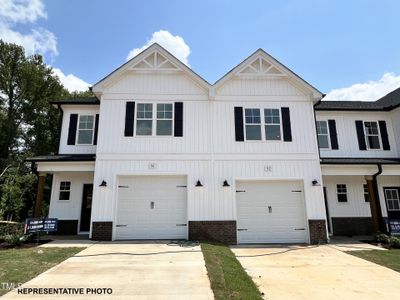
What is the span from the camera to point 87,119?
43.5 ft

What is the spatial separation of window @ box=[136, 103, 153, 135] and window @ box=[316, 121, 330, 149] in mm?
8679

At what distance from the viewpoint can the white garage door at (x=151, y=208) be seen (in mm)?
10820

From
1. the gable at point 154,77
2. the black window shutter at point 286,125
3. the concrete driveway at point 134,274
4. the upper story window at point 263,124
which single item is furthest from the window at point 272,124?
the concrete driveway at point 134,274

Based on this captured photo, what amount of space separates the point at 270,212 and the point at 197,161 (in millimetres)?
3802

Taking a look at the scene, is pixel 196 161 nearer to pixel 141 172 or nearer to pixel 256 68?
pixel 141 172

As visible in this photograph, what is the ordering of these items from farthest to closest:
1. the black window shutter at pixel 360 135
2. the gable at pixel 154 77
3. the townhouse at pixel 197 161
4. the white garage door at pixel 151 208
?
the black window shutter at pixel 360 135, the gable at pixel 154 77, the townhouse at pixel 197 161, the white garage door at pixel 151 208

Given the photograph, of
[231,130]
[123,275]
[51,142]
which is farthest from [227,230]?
[51,142]

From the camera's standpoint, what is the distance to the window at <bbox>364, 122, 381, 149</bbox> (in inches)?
555

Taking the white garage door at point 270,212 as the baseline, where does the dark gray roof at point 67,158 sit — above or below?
above

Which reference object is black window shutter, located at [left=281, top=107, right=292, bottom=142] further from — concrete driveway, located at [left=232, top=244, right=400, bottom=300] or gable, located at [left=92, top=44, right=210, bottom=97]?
concrete driveway, located at [left=232, top=244, right=400, bottom=300]

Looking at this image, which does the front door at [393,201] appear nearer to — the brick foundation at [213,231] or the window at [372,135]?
the window at [372,135]

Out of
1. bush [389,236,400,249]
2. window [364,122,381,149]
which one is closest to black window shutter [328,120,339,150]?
window [364,122,381,149]

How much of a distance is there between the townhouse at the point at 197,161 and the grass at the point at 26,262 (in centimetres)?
246

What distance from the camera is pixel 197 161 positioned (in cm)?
1127
